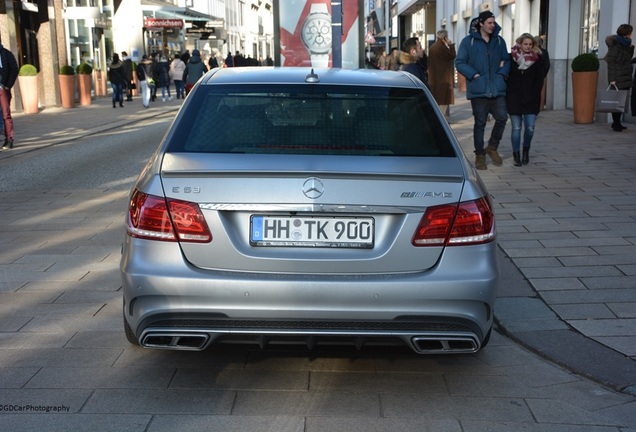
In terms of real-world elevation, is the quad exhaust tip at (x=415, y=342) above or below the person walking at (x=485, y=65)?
below

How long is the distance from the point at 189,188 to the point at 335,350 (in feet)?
4.43

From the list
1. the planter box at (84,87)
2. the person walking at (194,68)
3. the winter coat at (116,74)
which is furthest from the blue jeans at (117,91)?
the person walking at (194,68)

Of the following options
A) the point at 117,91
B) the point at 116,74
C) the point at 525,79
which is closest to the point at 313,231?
Answer: the point at 525,79

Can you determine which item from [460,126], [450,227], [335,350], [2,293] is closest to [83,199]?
[2,293]

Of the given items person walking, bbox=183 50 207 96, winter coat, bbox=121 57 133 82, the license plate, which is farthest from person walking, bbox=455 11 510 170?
winter coat, bbox=121 57 133 82

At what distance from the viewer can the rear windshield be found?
14.1 ft

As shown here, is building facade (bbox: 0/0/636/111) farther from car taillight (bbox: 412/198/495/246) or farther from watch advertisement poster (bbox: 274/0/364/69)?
car taillight (bbox: 412/198/495/246)

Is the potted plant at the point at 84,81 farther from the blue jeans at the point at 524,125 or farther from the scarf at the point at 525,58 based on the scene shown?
the scarf at the point at 525,58

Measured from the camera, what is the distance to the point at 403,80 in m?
4.97

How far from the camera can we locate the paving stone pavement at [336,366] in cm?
397

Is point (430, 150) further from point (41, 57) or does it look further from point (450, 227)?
point (41, 57)

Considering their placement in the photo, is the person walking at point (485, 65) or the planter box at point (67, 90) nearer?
the person walking at point (485, 65)

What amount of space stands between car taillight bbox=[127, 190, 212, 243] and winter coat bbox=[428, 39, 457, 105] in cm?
1525

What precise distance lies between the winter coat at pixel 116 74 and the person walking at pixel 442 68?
46.4ft
